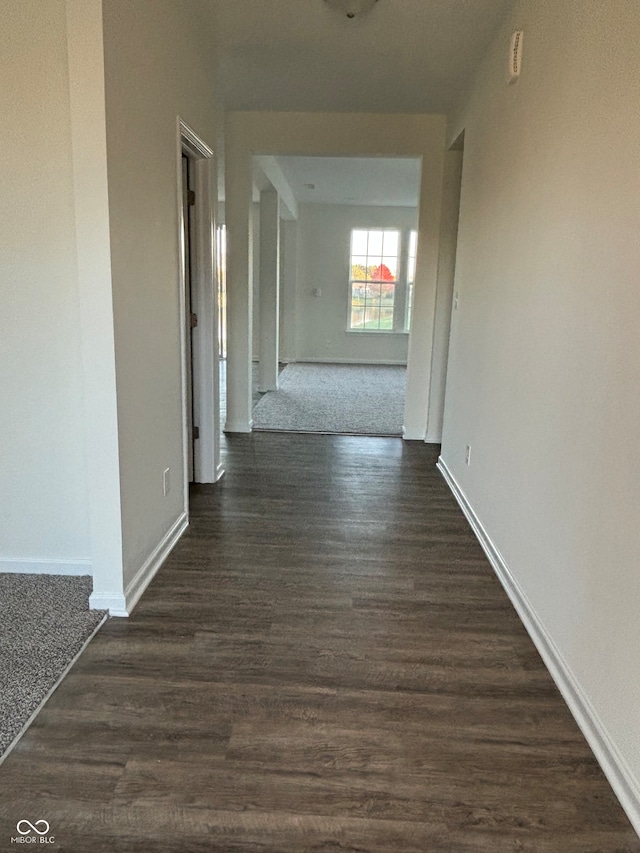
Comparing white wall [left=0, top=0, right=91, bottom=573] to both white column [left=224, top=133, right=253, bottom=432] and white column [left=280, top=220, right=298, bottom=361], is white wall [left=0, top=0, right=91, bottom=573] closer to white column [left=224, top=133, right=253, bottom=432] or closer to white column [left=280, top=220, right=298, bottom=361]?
white column [left=224, top=133, right=253, bottom=432]

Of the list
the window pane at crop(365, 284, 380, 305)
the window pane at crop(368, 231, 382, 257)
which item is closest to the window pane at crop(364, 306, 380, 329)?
the window pane at crop(365, 284, 380, 305)

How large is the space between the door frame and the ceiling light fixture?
0.98 meters

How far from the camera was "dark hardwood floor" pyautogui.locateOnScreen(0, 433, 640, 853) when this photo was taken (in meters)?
1.43

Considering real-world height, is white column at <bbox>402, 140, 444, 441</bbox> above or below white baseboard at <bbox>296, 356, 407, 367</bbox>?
above

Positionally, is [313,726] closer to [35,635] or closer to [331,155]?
[35,635]

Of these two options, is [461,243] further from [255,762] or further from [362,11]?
A: [255,762]

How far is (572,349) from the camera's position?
2.01 meters

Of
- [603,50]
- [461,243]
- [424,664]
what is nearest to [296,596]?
[424,664]

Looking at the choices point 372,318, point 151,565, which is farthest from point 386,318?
point 151,565

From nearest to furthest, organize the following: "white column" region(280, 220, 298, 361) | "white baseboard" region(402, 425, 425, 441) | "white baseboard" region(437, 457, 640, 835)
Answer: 1. "white baseboard" region(437, 457, 640, 835)
2. "white baseboard" region(402, 425, 425, 441)
3. "white column" region(280, 220, 298, 361)

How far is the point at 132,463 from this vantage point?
2.41 m

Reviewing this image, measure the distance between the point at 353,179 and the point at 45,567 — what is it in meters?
6.91

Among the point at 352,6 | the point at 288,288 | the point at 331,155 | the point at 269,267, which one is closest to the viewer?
the point at 352,6

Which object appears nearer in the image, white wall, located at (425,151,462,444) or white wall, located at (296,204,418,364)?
white wall, located at (425,151,462,444)
